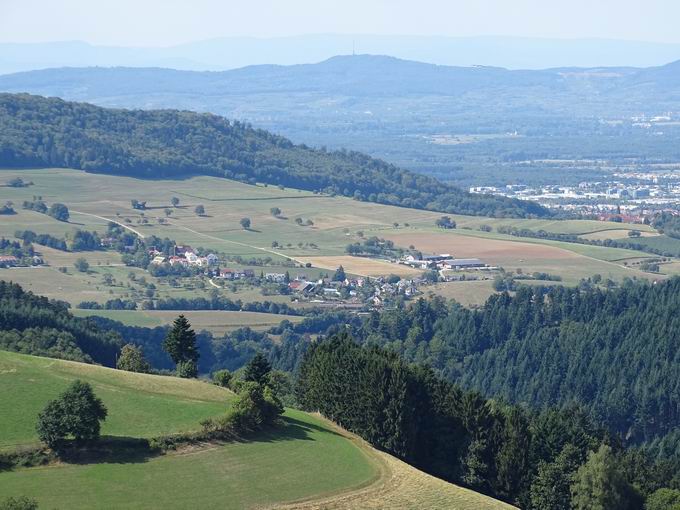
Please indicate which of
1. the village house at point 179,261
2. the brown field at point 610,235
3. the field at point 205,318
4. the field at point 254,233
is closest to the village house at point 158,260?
the village house at point 179,261

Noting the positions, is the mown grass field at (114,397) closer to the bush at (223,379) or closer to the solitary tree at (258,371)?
the bush at (223,379)

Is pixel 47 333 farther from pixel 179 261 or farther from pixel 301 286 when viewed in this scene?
pixel 179 261

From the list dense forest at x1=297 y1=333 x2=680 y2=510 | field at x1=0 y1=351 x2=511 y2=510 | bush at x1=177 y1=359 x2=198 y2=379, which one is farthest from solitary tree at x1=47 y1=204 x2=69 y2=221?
field at x1=0 y1=351 x2=511 y2=510

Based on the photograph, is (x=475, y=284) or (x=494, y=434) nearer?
(x=494, y=434)

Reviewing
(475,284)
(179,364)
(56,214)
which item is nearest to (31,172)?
(56,214)

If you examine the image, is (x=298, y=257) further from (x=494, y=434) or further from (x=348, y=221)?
(x=494, y=434)

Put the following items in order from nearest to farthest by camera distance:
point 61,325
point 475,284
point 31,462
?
1. point 31,462
2. point 61,325
3. point 475,284

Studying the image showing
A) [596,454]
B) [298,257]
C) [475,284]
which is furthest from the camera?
[298,257]
